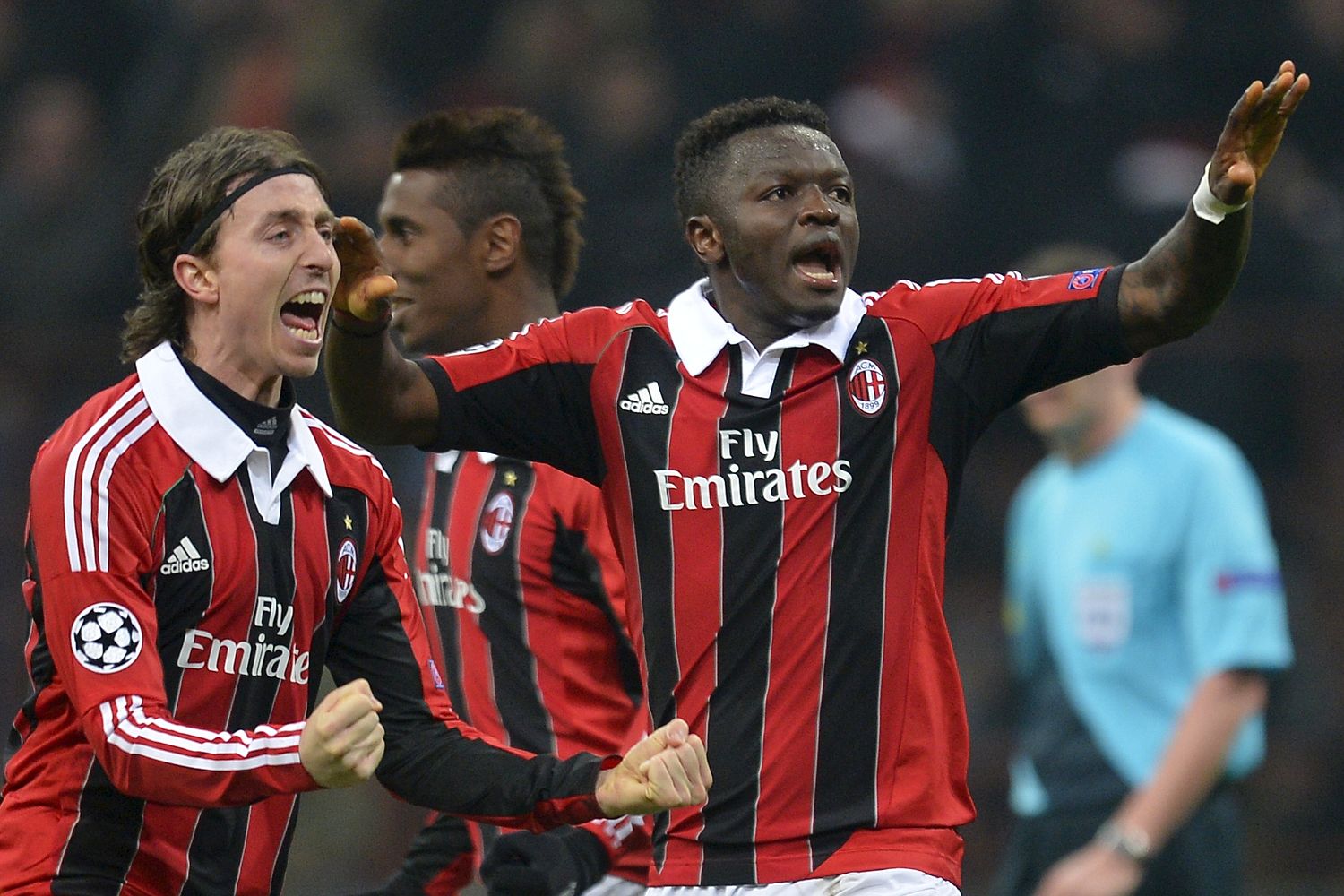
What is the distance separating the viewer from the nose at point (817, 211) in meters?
4.04

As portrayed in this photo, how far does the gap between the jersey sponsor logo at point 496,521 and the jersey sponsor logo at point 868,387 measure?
3.14 feet

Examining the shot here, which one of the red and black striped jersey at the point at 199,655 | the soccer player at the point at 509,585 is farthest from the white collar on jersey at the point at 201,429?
the soccer player at the point at 509,585

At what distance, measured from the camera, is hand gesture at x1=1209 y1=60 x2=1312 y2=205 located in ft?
11.9

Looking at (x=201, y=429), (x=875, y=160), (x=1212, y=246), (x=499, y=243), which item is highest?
(x=875, y=160)

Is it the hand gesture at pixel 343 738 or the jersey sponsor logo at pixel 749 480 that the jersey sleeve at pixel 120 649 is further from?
the jersey sponsor logo at pixel 749 480

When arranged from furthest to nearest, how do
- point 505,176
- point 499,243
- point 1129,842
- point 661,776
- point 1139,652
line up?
point 1139,652 < point 1129,842 < point 505,176 < point 499,243 < point 661,776

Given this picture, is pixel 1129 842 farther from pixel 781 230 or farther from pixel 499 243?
pixel 781 230

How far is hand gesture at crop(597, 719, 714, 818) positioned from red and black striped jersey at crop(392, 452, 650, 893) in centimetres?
96

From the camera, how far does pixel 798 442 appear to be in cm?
395

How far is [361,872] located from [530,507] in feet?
13.6

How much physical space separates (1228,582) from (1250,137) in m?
2.63

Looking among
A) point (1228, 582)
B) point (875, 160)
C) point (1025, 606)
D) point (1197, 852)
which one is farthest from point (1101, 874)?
point (875, 160)

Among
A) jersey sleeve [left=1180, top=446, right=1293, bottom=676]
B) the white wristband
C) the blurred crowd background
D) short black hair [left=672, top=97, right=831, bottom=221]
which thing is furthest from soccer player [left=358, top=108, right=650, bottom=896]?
the blurred crowd background

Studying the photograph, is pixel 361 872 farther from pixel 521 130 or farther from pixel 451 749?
pixel 451 749
